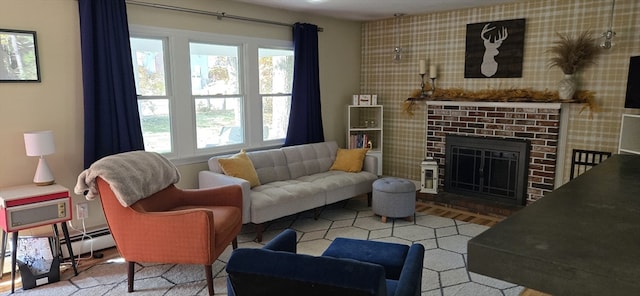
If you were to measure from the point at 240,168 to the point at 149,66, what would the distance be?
1.27 m

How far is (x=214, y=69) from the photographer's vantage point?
14.5 ft

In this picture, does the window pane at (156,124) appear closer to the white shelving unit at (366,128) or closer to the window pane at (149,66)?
the window pane at (149,66)

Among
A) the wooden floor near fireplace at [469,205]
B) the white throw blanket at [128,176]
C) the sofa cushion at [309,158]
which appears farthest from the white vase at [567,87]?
the white throw blanket at [128,176]

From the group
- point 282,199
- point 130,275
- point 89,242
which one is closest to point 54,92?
point 89,242

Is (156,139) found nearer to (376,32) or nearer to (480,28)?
(376,32)

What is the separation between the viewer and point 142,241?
2.78 metres

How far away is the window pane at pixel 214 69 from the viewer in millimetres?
4242

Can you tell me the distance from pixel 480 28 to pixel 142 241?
4.17m

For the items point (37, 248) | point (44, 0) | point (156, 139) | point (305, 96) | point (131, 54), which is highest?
point (44, 0)

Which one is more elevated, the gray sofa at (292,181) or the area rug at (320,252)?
the gray sofa at (292,181)

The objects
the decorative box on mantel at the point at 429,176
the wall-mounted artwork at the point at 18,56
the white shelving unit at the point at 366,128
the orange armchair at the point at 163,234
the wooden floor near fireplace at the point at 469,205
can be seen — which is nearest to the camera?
the orange armchair at the point at 163,234

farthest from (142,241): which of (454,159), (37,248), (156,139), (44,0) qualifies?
(454,159)

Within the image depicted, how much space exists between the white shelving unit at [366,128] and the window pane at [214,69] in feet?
5.37

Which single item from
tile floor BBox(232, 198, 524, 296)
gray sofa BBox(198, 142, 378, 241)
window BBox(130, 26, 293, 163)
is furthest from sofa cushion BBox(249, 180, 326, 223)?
window BBox(130, 26, 293, 163)
